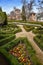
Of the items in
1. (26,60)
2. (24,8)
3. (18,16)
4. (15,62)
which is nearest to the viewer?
(15,62)

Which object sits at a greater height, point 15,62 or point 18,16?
point 15,62

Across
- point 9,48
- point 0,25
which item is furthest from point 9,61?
point 0,25

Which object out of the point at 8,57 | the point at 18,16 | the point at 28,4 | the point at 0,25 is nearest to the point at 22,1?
the point at 28,4

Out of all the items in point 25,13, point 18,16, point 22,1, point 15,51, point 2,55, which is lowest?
point 18,16

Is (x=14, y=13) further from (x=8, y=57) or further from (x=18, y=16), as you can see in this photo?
(x=8, y=57)

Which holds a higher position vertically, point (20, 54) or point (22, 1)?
point (20, 54)

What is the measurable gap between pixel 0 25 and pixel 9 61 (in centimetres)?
2372

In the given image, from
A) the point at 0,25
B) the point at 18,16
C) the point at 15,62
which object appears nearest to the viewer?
the point at 15,62

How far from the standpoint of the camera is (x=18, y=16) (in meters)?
87.1

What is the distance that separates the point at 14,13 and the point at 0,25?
56.4 meters

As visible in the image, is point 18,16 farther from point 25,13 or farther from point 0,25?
point 0,25

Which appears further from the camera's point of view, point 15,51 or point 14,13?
point 14,13

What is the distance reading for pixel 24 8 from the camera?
203ft

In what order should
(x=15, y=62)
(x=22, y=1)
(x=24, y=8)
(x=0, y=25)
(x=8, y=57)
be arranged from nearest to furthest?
(x=15, y=62) → (x=8, y=57) → (x=0, y=25) → (x=22, y=1) → (x=24, y=8)
